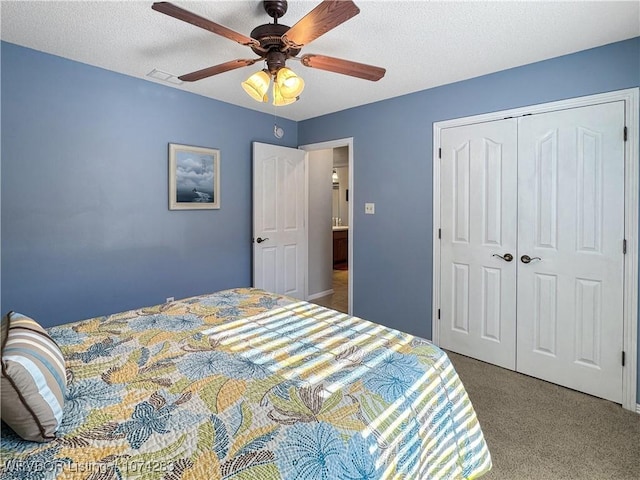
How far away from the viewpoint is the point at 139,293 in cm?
315

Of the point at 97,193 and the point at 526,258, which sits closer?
the point at 526,258

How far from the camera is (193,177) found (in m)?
3.46

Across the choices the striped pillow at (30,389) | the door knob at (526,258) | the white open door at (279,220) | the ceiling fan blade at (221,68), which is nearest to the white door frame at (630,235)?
the door knob at (526,258)

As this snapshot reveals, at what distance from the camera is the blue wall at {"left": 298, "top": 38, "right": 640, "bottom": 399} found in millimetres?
2613

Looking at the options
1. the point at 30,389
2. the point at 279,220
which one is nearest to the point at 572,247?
the point at 279,220

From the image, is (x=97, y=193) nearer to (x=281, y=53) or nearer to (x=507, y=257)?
(x=281, y=53)

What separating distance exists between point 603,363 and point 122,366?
3.00 metres

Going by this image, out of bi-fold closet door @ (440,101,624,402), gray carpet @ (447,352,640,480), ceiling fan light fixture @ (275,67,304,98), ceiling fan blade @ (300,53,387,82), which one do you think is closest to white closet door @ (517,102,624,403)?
bi-fold closet door @ (440,101,624,402)

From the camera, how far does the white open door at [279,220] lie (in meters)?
3.98

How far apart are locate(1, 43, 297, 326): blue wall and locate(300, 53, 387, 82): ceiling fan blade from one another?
1918 mm

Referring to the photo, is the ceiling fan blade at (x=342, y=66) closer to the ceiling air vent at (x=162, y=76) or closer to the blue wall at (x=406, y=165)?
the blue wall at (x=406, y=165)

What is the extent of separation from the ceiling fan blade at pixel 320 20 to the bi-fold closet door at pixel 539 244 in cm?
190

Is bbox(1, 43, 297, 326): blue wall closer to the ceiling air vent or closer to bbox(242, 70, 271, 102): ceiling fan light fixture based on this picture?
the ceiling air vent

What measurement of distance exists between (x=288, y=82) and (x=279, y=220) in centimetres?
244
